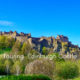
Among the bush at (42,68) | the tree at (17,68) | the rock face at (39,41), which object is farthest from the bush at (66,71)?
the rock face at (39,41)

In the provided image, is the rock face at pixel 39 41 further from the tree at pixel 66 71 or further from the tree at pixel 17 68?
the tree at pixel 66 71

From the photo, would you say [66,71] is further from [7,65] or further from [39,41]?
[39,41]

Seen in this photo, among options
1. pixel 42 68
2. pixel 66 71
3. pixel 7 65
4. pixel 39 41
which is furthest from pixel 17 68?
pixel 39 41

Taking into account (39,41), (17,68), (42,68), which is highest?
(39,41)

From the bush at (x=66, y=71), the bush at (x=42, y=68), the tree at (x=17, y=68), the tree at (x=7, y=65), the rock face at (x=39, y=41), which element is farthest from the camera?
the rock face at (x=39, y=41)

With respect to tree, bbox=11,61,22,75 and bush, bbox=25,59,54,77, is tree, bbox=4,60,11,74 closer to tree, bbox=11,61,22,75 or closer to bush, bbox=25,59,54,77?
tree, bbox=11,61,22,75

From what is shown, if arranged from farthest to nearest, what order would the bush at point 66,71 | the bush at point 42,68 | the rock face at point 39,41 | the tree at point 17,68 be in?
1. the rock face at point 39,41
2. the tree at point 17,68
3. the bush at point 42,68
4. the bush at point 66,71

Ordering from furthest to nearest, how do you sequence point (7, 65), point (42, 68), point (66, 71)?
point (7, 65)
point (42, 68)
point (66, 71)

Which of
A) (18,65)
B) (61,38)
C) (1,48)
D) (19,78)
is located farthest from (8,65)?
(61,38)

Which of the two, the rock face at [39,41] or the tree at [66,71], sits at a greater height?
the rock face at [39,41]

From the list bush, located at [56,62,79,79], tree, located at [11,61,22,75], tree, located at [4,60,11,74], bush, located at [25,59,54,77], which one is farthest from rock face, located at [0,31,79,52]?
bush, located at [56,62,79,79]

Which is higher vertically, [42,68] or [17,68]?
[42,68]

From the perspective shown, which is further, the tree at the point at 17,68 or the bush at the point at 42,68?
the tree at the point at 17,68

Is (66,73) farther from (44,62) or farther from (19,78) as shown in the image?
(19,78)
